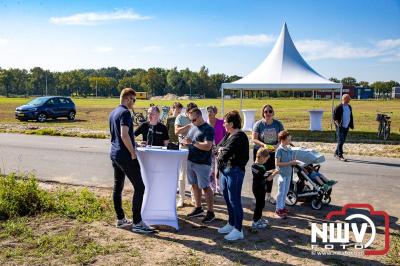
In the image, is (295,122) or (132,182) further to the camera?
(295,122)

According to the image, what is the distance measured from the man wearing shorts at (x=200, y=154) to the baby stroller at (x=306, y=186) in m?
1.48

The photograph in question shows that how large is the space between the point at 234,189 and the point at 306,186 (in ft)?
7.36

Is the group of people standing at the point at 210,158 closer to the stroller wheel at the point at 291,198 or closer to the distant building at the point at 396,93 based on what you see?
the stroller wheel at the point at 291,198

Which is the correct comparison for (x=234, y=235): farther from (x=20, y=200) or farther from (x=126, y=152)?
(x=20, y=200)

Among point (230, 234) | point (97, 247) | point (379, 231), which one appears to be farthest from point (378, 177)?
point (97, 247)

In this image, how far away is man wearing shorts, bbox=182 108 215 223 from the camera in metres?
6.03

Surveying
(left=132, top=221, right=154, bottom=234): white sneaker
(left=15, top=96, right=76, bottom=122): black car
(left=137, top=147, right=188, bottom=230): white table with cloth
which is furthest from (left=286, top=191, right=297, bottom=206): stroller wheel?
(left=15, top=96, right=76, bottom=122): black car

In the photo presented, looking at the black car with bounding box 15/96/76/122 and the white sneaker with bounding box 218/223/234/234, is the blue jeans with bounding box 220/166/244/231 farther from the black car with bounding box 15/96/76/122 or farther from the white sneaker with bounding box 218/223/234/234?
the black car with bounding box 15/96/76/122

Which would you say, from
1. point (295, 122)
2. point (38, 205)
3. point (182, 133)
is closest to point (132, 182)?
point (182, 133)

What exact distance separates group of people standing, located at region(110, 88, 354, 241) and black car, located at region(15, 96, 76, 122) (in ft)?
69.2

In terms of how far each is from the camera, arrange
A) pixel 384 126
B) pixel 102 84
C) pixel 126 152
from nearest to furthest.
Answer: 1. pixel 126 152
2. pixel 384 126
3. pixel 102 84

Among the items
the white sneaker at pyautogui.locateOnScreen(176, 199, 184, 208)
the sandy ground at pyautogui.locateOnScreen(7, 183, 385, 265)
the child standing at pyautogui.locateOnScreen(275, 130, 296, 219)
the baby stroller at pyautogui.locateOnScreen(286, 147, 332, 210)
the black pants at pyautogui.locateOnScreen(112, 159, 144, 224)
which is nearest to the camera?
the sandy ground at pyautogui.locateOnScreen(7, 183, 385, 265)

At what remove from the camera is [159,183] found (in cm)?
593

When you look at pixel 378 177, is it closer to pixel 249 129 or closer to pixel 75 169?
pixel 75 169
